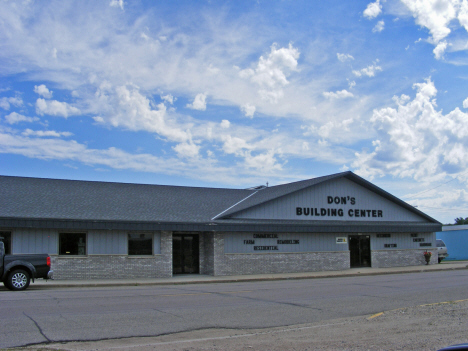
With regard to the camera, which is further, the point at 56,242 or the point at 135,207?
the point at 135,207

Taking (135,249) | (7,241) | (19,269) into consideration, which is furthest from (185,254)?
(19,269)

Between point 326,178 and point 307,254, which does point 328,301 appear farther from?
point 326,178

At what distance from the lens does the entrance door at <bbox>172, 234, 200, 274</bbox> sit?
2608 cm

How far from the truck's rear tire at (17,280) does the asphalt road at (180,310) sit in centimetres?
262

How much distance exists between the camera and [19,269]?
55.9 feet

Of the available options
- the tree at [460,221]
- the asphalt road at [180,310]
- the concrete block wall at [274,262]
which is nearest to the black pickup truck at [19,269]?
the asphalt road at [180,310]

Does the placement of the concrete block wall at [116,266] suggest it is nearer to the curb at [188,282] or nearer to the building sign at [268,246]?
the curb at [188,282]

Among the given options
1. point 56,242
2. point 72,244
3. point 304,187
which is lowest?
point 72,244

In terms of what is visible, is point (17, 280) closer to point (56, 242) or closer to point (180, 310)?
point (56, 242)

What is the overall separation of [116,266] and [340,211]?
15.2 m

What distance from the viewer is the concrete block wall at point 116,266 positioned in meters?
22.2

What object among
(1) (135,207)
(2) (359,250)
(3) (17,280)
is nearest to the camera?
(3) (17,280)

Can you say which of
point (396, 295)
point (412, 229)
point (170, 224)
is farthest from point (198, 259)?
point (412, 229)

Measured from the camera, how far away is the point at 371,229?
30.5 m
